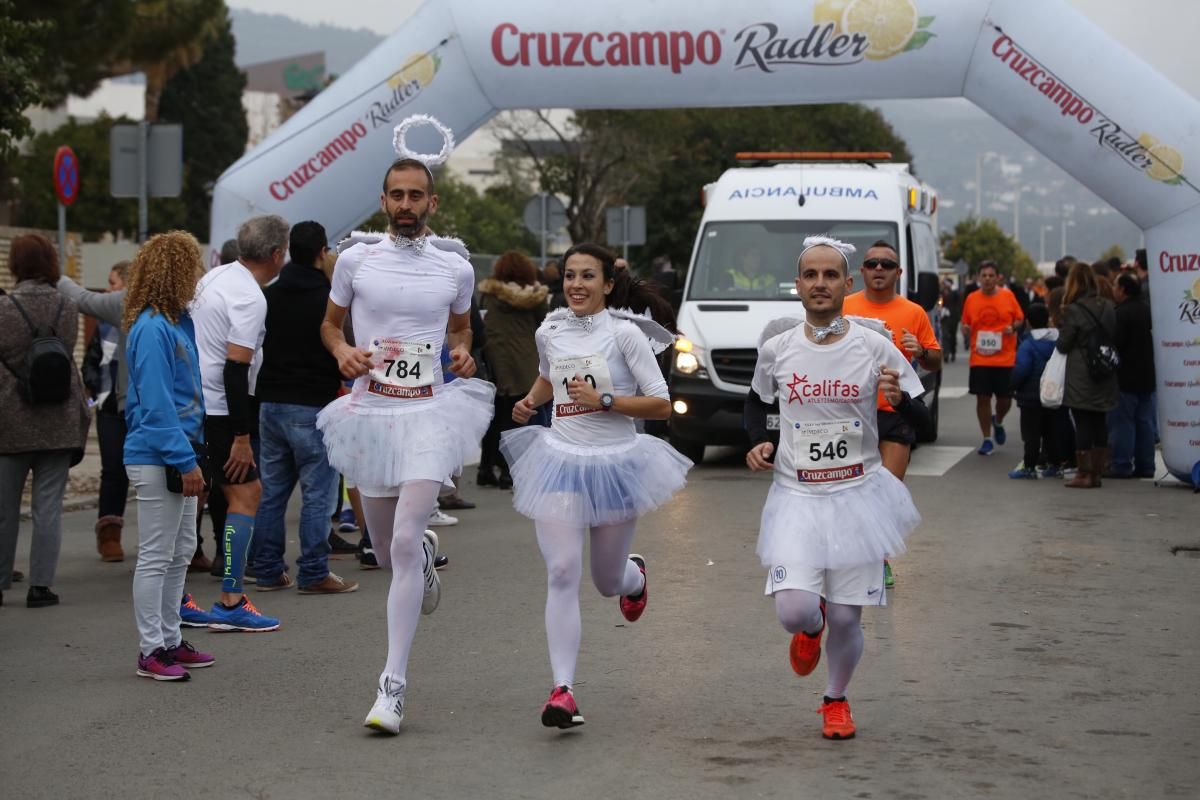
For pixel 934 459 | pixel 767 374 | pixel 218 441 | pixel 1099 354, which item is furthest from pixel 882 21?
pixel 767 374

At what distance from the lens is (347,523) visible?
1210 centimetres

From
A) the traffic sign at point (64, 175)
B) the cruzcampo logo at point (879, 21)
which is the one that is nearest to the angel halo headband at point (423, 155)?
the cruzcampo logo at point (879, 21)

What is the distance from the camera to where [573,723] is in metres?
6.23

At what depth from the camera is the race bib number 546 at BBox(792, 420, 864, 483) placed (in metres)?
6.11

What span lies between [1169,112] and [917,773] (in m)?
9.16

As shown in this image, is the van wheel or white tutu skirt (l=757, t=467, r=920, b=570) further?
the van wheel

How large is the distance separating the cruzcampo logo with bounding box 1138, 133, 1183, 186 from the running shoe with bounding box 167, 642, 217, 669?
8.87 meters

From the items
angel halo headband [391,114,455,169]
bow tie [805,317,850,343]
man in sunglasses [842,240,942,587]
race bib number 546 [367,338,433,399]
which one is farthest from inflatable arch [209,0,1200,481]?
bow tie [805,317,850,343]

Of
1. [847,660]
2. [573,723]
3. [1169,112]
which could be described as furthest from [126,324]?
[1169,112]

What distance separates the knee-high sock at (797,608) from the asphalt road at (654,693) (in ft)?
1.34

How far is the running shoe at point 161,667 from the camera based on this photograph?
7.21 metres

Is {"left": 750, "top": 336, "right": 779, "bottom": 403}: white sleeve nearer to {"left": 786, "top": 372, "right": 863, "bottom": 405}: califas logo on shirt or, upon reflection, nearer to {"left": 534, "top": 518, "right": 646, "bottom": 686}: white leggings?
{"left": 786, "top": 372, "right": 863, "bottom": 405}: califas logo on shirt

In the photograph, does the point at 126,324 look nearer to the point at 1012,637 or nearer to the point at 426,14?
the point at 1012,637

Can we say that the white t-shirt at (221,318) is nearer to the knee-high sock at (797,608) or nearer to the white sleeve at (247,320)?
the white sleeve at (247,320)
